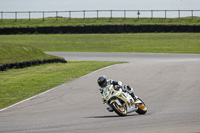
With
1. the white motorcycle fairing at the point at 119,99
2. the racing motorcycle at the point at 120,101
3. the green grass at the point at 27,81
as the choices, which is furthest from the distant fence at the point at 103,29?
the white motorcycle fairing at the point at 119,99

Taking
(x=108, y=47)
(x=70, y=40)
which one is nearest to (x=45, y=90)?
(x=108, y=47)

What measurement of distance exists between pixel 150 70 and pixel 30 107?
9920 mm

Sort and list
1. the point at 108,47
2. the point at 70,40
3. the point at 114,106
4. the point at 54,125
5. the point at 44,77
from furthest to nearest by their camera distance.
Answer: the point at 70,40 < the point at 108,47 < the point at 44,77 < the point at 114,106 < the point at 54,125

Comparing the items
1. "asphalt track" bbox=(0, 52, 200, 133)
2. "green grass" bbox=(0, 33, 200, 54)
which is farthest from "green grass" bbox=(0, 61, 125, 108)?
"green grass" bbox=(0, 33, 200, 54)

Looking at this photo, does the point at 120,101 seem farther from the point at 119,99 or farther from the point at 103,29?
the point at 103,29

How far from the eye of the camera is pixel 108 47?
143ft

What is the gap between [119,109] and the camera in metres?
9.94

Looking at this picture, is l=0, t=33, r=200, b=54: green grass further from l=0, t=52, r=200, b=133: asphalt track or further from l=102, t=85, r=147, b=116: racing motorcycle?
l=102, t=85, r=147, b=116: racing motorcycle

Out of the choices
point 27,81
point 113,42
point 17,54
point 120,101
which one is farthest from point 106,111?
point 113,42

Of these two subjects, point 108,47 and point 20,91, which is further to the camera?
point 108,47

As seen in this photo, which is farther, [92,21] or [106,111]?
[92,21]

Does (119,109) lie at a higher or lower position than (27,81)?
higher

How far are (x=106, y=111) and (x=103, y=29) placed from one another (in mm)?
39147

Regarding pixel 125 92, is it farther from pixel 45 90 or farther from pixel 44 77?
pixel 44 77
